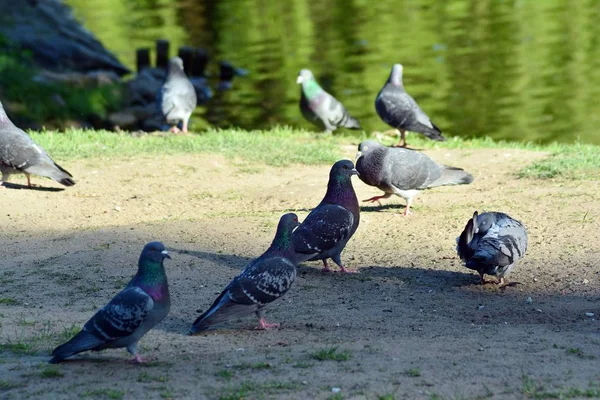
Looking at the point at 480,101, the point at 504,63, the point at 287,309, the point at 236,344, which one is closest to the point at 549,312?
the point at 287,309

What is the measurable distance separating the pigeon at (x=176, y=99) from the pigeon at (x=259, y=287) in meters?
8.38

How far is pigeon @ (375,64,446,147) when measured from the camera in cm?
1284

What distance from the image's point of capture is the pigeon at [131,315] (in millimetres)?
5223

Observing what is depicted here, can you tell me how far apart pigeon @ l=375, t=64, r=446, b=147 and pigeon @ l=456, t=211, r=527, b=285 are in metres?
5.55

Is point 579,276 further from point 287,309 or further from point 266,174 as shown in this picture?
point 266,174

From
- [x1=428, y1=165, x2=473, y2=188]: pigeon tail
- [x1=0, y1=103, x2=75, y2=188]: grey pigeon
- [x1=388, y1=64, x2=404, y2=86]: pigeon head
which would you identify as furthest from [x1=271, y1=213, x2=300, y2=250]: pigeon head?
[x1=388, y1=64, x2=404, y2=86]: pigeon head

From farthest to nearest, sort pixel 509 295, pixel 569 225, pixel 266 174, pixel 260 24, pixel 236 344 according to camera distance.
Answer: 1. pixel 260 24
2. pixel 266 174
3. pixel 569 225
4. pixel 509 295
5. pixel 236 344

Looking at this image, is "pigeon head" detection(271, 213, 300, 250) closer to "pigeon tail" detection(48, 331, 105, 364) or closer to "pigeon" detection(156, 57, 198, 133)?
"pigeon tail" detection(48, 331, 105, 364)

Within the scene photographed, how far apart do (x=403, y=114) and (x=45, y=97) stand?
9.55 m

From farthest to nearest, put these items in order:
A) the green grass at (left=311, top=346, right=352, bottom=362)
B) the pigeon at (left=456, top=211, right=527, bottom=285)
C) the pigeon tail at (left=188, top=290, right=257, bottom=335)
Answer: the pigeon at (left=456, top=211, right=527, bottom=285)
the pigeon tail at (left=188, top=290, right=257, bottom=335)
the green grass at (left=311, top=346, right=352, bottom=362)

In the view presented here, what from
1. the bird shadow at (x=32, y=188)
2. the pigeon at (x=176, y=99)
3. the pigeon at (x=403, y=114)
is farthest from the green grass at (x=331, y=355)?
the pigeon at (x=176, y=99)

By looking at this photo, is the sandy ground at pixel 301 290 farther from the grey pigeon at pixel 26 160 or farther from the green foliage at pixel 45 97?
the green foliage at pixel 45 97

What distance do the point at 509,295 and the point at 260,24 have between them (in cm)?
2439

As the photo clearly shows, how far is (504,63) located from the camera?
73.4ft
